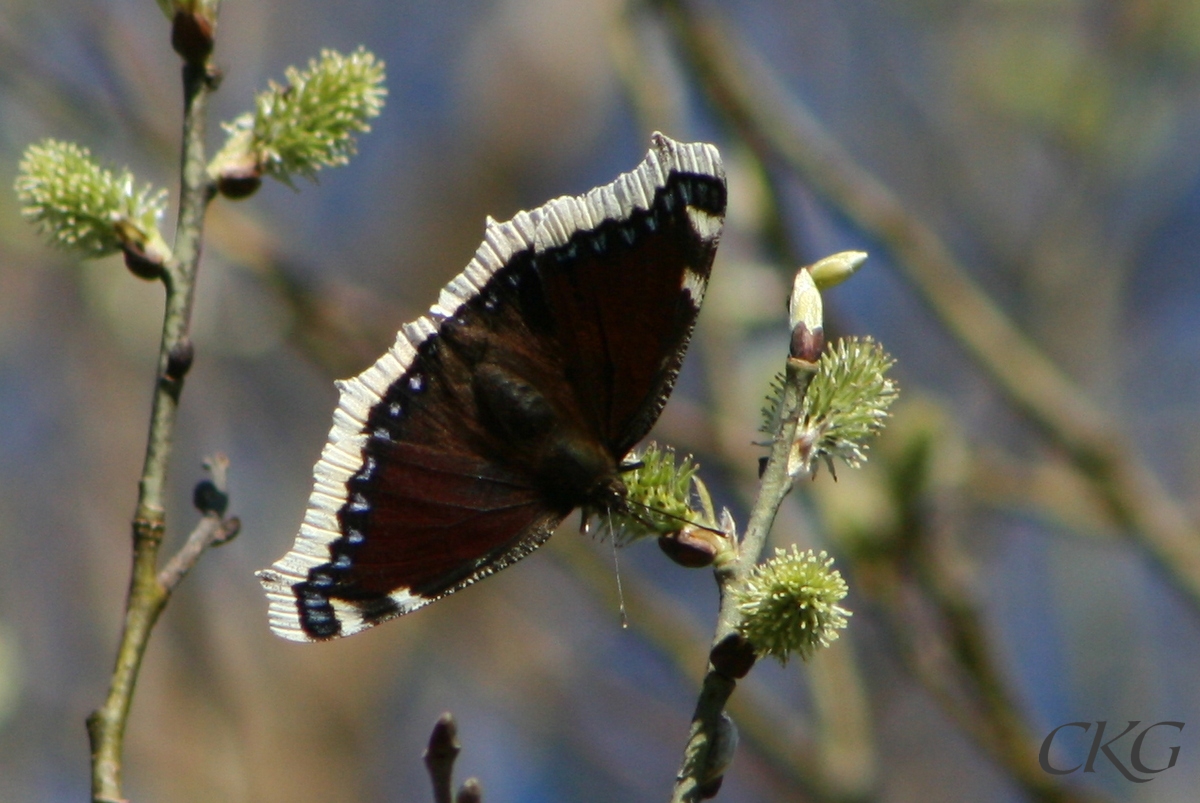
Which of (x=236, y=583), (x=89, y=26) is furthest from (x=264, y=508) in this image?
(x=89, y=26)

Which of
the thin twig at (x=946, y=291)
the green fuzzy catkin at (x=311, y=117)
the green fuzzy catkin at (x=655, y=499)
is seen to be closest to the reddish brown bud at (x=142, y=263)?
the green fuzzy catkin at (x=311, y=117)

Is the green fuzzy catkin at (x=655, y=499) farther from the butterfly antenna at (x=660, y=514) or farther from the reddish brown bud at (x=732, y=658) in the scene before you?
the reddish brown bud at (x=732, y=658)

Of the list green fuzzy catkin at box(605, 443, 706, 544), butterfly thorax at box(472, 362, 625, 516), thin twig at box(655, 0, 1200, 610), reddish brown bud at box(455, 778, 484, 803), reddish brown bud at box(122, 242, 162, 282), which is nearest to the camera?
reddish brown bud at box(455, 778, 484, 803)

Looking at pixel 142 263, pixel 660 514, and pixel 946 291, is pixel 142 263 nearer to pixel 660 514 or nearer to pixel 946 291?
pixel 660 514

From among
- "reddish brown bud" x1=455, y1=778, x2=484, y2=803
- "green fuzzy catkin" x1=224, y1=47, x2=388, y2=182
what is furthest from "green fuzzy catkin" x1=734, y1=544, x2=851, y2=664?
"green fuzzy catkin" x1=224, y1=47, x2=388, y2=182

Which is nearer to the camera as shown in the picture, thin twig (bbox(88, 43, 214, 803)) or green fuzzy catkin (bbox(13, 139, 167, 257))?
thin twig (bbox(88, 43, 214, 803))

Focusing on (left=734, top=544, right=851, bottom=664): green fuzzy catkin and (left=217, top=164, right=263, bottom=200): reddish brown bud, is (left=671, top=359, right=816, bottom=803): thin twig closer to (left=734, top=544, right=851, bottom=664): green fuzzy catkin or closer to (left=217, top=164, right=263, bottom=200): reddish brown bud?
(left=734, top=544, right=851, bottom=664): green fuzzy catkin
